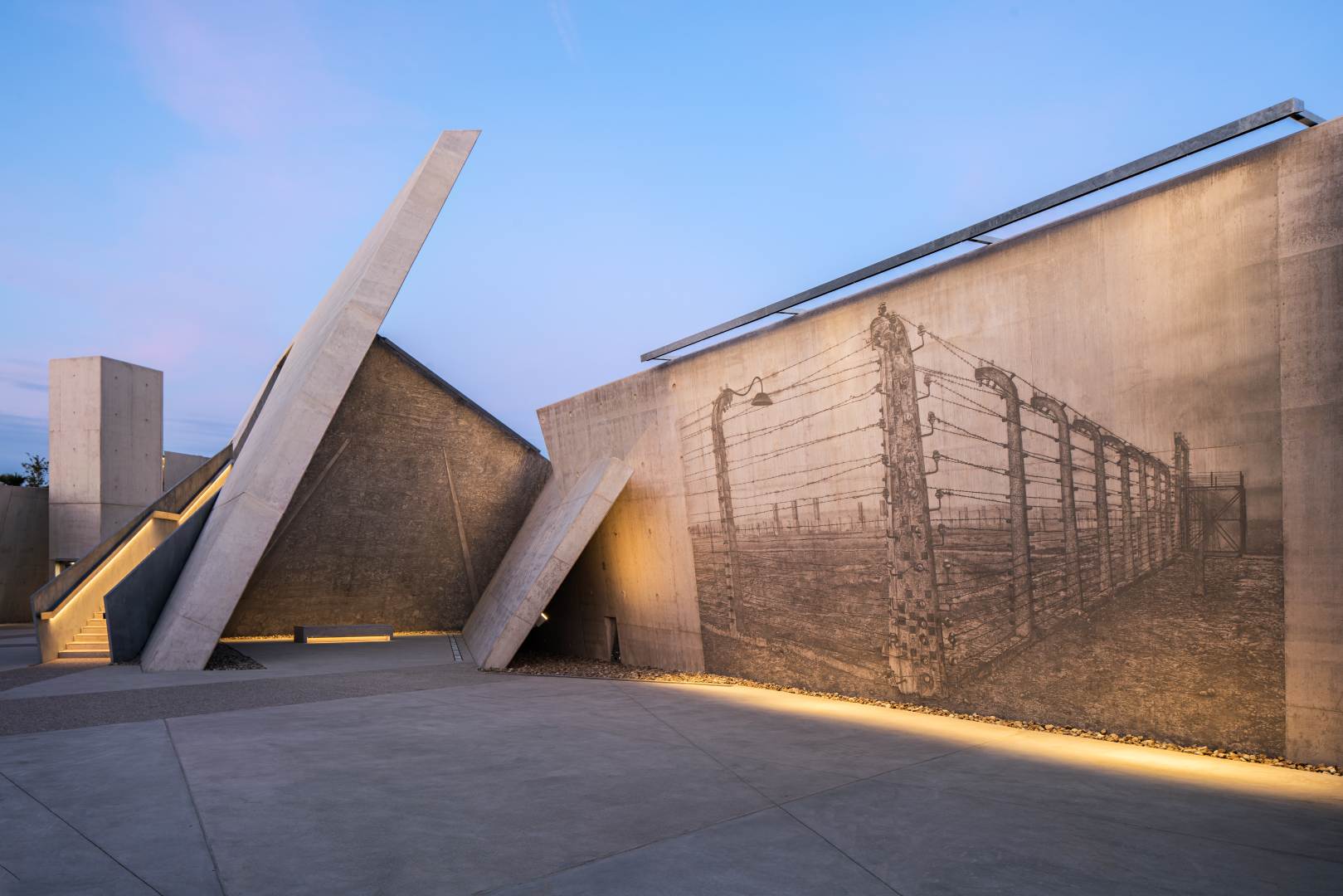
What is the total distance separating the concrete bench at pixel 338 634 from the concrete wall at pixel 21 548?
31.3 feet

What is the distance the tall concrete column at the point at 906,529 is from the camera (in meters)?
7.53

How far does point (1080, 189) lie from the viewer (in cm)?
618

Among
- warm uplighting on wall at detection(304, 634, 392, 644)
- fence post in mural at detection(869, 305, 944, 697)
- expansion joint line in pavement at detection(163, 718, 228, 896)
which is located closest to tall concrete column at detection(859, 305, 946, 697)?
fence post in mural at detection(869, 305, 944, 697)

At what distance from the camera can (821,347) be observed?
8781 mm

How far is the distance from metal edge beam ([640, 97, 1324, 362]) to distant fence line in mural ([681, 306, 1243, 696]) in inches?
24.4

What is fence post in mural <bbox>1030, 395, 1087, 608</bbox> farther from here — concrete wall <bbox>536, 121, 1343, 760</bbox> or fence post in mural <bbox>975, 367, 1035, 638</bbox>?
fence post in mural <bbox>975, 367, 1035, 638</bbox>

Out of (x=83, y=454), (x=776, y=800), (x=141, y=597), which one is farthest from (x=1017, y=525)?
(x=83, y=454)

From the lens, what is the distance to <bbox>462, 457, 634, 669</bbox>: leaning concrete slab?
34.8 feet

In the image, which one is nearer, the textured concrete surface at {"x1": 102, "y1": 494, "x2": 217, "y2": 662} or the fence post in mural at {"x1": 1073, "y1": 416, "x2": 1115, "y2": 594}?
the fence post in mural at {"x1": 1073, "y1": 416, "x2": 1115, "y2": 594}

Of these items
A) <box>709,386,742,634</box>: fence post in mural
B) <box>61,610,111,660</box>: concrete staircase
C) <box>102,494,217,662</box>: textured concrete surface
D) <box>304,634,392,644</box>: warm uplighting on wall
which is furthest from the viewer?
<box>304,634,392,644</box>: warm uplighting on wall

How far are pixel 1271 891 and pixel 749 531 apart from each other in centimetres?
696

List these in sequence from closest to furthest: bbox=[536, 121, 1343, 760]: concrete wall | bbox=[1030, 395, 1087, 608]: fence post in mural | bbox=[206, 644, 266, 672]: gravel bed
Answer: bbox=[536, 121, 1343, 760]: concrete wall < bbox=[1030, 395, 1087, 608]: fence post in mural < bbox=[206, 644, 266, 672]: gravel bed

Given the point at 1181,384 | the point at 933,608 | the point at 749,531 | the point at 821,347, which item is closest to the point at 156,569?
the point at 749,531

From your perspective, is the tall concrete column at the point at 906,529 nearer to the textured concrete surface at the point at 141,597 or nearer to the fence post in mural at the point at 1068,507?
the fence post in mural at the point at 1068,507
